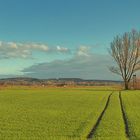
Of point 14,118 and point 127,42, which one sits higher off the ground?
point 127,42

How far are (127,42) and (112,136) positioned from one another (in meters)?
84.7

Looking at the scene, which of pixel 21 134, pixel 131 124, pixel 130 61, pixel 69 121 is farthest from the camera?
pixel 130 61

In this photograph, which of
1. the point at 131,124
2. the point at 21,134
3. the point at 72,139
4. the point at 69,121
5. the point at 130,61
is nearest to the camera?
the point at 72,139

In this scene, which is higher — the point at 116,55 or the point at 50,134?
the point at 116,55

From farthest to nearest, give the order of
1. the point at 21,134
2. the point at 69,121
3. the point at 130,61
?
the point at 130,61
the point at 69,121
the point at 21,134

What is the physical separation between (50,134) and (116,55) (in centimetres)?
8331

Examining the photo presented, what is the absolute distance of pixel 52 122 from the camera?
1948 centimetres

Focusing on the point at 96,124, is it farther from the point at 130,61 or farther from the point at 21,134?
the point at 130,61

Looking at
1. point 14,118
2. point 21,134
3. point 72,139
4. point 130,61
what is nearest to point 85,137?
point 72,139

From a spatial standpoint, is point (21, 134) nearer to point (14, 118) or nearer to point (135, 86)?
point (14, 118)

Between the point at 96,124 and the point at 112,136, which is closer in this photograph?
the point at 112,136

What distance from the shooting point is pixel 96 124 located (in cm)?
1875

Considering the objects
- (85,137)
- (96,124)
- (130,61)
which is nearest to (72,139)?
(85,137)

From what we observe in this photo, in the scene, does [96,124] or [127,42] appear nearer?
→ [96,124]
